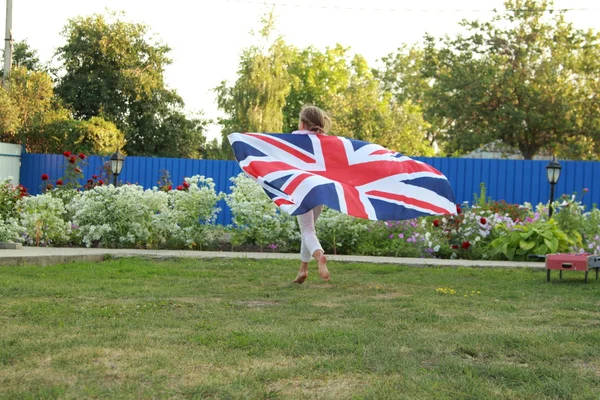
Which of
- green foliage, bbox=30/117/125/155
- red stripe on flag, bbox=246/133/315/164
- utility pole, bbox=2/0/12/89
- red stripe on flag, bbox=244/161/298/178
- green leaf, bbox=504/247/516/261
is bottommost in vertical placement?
green leaf, bbox=504/247/516/261

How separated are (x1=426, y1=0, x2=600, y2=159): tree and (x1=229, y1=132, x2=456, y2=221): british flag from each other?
2781cm

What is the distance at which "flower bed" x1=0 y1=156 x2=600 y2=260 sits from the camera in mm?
12594

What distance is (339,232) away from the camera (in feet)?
42.1

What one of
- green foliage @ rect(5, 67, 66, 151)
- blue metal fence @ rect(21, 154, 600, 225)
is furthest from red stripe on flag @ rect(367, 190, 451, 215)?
green foliage @ rect(5, 67, 66, 151)

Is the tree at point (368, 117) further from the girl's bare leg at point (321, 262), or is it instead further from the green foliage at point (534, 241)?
the girl's bare leg at point (321, 262)

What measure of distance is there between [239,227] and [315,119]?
4.74 meters

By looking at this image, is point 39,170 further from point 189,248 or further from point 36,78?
point 189,248

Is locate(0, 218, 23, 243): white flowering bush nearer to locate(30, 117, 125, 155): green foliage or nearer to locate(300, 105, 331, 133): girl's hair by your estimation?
locate(300, 105, 331, 133): girl's hair

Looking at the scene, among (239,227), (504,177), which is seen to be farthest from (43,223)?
(504,177)

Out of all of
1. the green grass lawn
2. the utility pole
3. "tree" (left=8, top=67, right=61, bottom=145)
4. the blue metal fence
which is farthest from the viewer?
"tree" (left=8, top=67, right=61, bottom=145)

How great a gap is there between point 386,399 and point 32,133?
2804 centimetres

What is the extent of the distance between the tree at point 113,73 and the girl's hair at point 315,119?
28324mm

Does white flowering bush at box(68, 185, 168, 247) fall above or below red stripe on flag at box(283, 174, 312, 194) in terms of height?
below

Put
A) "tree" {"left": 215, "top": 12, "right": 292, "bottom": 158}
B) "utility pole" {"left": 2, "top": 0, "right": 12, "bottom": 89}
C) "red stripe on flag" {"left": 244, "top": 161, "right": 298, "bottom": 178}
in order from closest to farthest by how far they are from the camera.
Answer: "red stripe on flag" {"left": 244, "top": 161, "right": 298, "bottom": 178} < "utility pole" {"left": 2, "top": 0, "right": 12, "bottom": 89} < "tree" {"left": 215, "top": 12, "right": 292, "bottom": 158}
